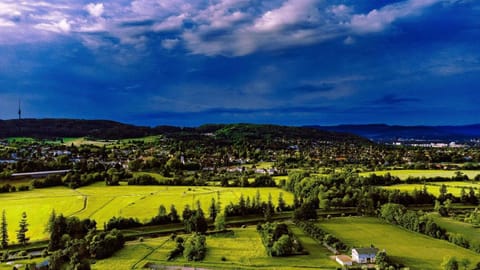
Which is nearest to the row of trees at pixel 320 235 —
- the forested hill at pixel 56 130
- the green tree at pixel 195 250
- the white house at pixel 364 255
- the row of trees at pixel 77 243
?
the white house at pixel 364 255

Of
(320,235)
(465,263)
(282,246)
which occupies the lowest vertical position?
(465,263)

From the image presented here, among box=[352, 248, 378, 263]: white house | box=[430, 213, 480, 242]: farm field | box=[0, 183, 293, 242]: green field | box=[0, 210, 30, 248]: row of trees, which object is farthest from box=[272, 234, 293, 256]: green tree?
box=[0, 210, 30, 248]: row of trees

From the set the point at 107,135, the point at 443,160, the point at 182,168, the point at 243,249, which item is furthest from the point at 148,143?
the point at 243,249

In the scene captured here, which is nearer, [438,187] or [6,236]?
[6,236]

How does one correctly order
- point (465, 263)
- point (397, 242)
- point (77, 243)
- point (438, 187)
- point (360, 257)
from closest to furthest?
point (465, 263) < point (360, 257) < point (77, 243) < point (397, 242) < point (438, 187)

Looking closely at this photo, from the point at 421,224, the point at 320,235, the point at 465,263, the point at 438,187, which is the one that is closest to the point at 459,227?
the point at 421,224

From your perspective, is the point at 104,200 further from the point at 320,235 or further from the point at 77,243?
the point at 320,235

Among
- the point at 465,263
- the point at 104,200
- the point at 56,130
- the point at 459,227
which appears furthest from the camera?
the point at 56,130
